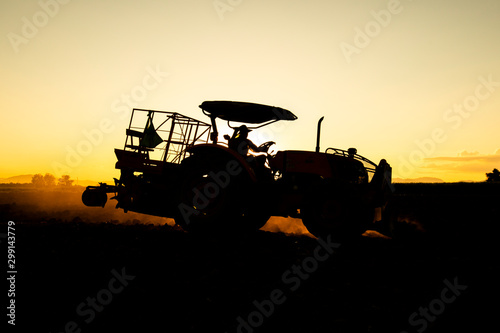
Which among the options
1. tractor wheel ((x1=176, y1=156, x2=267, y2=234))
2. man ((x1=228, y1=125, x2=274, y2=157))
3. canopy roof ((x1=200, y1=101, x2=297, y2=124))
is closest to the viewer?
tractor wheel ((x1=176, y1=156, x2=267, y2=234))

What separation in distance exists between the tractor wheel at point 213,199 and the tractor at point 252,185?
0.02 metres

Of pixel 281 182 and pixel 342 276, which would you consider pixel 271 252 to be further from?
pixel 281 182

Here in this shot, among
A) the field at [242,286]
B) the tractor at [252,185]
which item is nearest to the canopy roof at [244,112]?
the tractor at [252,185]

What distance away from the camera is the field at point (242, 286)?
2.48 metres

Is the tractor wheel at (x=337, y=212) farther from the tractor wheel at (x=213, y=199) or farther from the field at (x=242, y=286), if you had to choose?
the tractor wheel at (x=213, y=199)

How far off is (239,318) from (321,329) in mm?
615

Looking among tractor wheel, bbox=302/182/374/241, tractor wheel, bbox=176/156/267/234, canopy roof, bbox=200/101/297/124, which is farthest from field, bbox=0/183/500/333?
canopy roof, bbox=200/101/297/124

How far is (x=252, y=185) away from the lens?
538cm

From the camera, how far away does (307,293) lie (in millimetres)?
3033

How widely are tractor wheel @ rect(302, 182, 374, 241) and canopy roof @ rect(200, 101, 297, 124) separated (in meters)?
1.58

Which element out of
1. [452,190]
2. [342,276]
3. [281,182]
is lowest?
[452,190]

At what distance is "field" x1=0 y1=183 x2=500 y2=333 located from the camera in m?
2.48

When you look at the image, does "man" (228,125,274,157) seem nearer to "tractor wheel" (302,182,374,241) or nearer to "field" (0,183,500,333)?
"tractor wheel" (302,182,374,241)

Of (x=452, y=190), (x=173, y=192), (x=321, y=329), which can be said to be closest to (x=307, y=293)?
(x=321, y=329)
